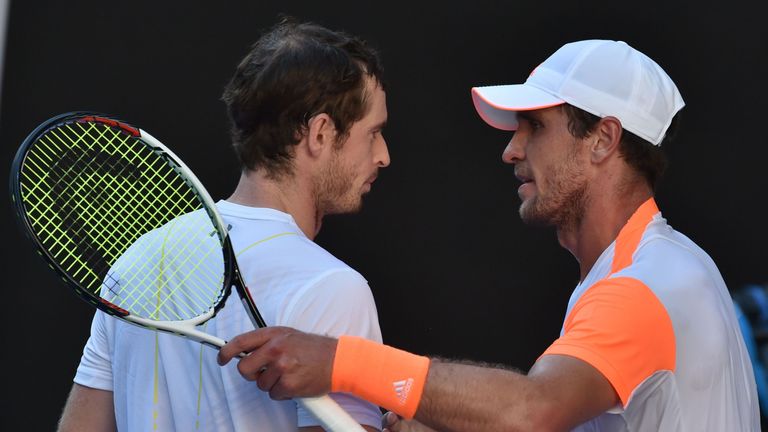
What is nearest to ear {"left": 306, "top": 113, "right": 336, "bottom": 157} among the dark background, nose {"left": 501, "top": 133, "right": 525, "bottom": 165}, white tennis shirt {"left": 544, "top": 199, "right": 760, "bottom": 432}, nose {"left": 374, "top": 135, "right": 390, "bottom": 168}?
nose {"left": 374, "top": 135, "right": 390, "bottom": 168}

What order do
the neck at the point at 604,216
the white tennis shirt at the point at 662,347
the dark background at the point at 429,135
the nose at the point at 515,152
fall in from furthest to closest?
the dark background at the point at 429,135 < the nose at the point at 515,152 < the neck at the point at 604,216 < the white tennis shirt at the point at 662,347

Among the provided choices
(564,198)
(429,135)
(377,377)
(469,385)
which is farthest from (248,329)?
(429,135)

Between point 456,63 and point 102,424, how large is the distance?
137 centimetres

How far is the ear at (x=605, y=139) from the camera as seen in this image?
6.91 feet

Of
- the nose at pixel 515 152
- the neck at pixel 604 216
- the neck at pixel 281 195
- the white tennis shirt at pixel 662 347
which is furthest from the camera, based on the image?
the nose at pixel 515 152

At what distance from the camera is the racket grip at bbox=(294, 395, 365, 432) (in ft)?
5.58

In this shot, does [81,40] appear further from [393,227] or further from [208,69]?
[393,227]

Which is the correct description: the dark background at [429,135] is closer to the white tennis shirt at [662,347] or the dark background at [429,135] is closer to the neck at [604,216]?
the neck at [604,216]

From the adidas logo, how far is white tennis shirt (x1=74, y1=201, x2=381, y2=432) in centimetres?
12

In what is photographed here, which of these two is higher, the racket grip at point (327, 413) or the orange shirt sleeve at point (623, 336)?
the orange shirt sleeve at point (623, 336)

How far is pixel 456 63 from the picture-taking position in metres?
2.94

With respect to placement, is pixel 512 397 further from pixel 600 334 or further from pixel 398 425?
pixel 398 425

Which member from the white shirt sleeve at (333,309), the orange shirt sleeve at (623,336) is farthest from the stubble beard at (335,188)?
the orange shirt sleeve at (623,336)

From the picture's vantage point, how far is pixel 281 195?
1.97 m
